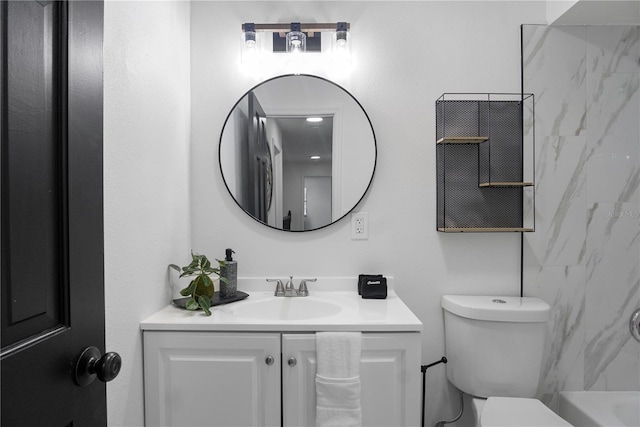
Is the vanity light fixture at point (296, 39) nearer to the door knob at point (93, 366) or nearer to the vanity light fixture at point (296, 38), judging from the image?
the vanity light fixture at point (296, 38)

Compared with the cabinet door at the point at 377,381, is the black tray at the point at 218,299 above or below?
above

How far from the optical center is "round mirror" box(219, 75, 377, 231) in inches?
70.4

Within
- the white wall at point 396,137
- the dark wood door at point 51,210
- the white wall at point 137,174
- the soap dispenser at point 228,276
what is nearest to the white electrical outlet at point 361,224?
the white wall at point 396,137

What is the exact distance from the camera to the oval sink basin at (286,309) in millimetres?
1591

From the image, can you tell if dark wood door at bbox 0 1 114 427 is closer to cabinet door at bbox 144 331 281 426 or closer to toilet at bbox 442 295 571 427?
cabinet door at bbox 144 331 281 426

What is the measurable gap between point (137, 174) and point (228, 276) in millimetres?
591

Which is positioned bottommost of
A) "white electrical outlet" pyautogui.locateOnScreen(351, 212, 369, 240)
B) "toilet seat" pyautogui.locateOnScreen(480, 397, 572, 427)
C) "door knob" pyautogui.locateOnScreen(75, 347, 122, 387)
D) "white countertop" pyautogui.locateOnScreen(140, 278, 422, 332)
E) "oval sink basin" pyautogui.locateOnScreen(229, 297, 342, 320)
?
"toilet seat" pyautogui.locateOnScreen(480, 397, 572, 427)

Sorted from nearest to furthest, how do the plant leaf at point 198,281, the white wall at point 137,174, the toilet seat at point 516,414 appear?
1. the white wall at point 137,174
2. the toilet seat at point 516,414
3. the plant leaf at point 198,281

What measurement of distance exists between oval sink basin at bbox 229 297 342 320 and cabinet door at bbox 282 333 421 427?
296mm

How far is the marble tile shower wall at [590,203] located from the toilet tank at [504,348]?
0.25 m

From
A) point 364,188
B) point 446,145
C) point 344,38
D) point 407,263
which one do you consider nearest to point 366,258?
point 407,263

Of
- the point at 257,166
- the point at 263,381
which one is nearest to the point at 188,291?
the point at 263,381

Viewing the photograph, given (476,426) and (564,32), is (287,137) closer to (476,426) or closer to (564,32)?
(564,32)

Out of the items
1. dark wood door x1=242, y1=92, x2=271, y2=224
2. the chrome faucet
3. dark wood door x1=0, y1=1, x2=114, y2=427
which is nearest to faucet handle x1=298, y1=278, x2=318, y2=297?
the chrome faucet
